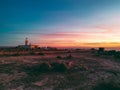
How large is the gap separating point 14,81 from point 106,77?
1176 centimetres

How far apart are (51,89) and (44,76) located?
11.8 feet

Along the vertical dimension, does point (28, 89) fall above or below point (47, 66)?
below

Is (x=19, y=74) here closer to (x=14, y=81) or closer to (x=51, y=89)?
(x=14, y=81)

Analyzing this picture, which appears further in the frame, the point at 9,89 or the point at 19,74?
the point at 19,74

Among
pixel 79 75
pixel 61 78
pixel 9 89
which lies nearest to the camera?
pixel 9 89

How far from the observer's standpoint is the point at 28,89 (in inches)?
647

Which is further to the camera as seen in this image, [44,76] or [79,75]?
[79,75]

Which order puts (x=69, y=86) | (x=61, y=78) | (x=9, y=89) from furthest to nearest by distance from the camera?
(x=61, y=78) < (x=69, y=86) < (x=9, y=89)

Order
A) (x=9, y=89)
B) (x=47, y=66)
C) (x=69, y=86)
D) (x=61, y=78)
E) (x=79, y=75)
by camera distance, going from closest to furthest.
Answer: (x=9, y=89), (x=69, y=86), (x=61, y=78), (x=79, y=75), (x=47, y=66)

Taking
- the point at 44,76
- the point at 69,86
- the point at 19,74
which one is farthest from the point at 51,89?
the point at 19,74

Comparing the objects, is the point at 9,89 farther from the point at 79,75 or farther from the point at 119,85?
the point at 119,85

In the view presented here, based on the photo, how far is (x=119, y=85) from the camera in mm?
18516

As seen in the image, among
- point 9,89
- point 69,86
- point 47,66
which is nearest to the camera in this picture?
point 9,89

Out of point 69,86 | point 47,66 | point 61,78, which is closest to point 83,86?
point 69,86
